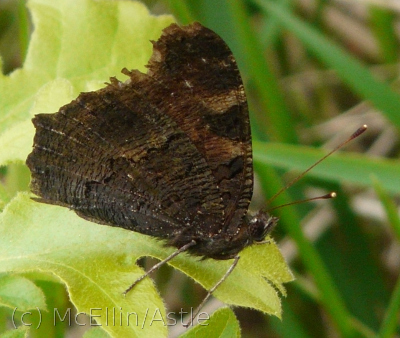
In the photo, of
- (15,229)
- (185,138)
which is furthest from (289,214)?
(15,229)

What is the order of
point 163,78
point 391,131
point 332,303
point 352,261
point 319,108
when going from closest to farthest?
point 163,78, point 332,303, point 352,261, point 391,131, point 319,108

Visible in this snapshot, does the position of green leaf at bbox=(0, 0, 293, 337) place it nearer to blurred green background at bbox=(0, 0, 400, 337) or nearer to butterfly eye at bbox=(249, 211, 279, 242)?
butterfly eye at bbox=(249, 211, 279, 242)

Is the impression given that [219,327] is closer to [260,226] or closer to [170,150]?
[260,226]

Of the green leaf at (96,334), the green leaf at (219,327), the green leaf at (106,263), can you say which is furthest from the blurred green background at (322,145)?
the green leaf at (96,334)

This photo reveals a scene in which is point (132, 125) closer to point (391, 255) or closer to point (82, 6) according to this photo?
point (82, 6)

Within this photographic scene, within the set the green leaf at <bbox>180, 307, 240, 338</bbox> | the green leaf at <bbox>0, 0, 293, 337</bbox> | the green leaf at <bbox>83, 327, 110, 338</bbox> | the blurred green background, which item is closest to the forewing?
the green leaf at <bbox>0, 0, 293, 337</bbox>

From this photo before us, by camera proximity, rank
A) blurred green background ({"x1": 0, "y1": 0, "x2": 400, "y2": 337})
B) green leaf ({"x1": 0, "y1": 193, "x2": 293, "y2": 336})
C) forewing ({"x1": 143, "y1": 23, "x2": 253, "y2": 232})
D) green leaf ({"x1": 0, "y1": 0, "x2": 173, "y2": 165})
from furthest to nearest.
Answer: blurred green background ({"x1": 0, "y1": 0, "x2": 400, "y2": 337}) → green leaf ({"x1": 0, "y1": 0, "x2": 173, "y2": 165}) → forewing ({"x1": 143, "y1": 23, "x2": 253, "y2": 232}) → green leaf ({"x1": 0, "y1": 193, "x2": 293, "y2": 336})
